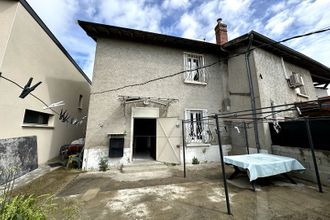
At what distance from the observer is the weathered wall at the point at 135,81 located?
6.41 m

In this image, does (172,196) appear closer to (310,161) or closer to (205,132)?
(205,132)

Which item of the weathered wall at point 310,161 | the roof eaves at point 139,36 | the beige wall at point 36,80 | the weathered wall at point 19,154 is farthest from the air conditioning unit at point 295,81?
the beige wall at point 36,80

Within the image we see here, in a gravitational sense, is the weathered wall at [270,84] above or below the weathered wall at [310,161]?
above

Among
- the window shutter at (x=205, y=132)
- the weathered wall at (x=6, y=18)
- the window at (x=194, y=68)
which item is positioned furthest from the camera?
the window at (x=194, y=68)

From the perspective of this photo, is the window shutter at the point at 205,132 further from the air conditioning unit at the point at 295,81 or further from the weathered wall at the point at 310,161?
the air conditioning unit at the point at 295,81

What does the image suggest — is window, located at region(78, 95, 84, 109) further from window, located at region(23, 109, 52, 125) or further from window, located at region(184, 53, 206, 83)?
window, located at region(184, 53, 206, 83)

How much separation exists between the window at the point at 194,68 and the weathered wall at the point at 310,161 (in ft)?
16.3

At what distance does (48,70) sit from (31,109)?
2.25 meters

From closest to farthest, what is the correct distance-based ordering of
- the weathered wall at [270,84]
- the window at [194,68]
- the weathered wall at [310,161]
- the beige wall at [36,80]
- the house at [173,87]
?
the weathered wall at [310,161]
the beige wall at [36,80]
the weathered wall at [270,84]
the house at [173,87]
the window at [194,68]

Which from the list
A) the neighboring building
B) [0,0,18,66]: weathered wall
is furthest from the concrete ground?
[0,0,18,66]: weathered wall

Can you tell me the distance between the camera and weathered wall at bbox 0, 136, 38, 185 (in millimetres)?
4496

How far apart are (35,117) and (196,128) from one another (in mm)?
7754

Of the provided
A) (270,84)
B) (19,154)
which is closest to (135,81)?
(19,154)

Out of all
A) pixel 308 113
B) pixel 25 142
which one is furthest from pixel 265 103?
pixel 25 142
